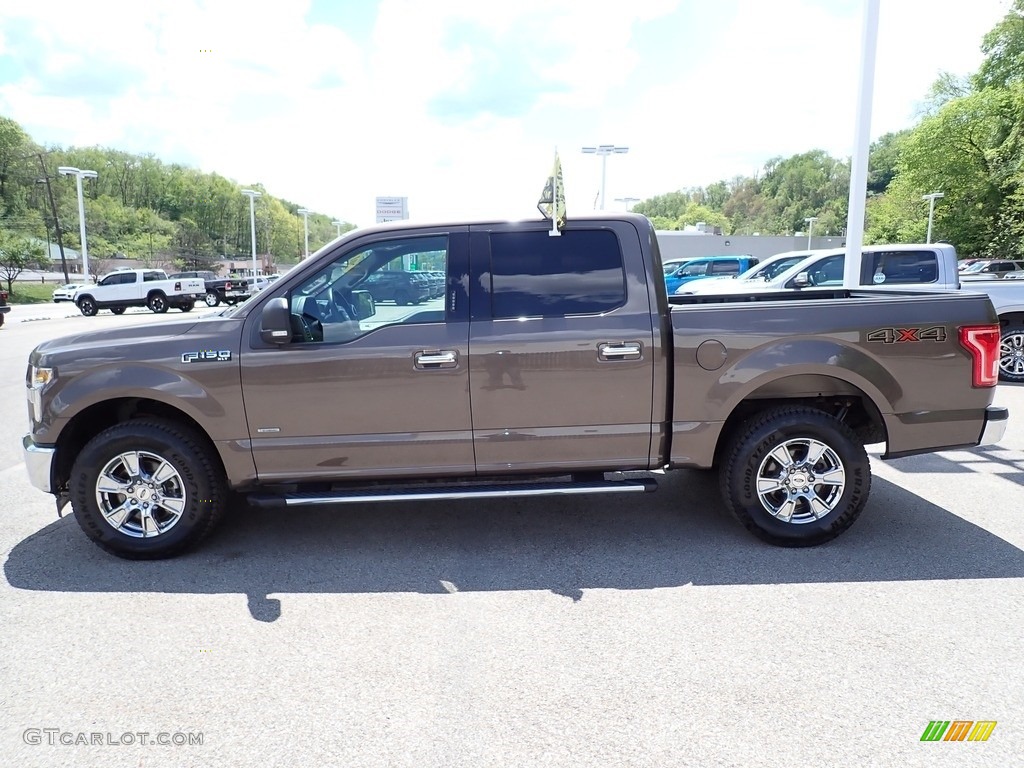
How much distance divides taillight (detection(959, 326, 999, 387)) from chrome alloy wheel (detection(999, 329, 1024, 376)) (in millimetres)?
6794

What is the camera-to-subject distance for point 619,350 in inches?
168

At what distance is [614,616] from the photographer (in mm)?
3641

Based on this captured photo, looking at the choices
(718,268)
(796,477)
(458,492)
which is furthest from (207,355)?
(718,268)

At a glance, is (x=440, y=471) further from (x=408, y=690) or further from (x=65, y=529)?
(x=65, y=529)

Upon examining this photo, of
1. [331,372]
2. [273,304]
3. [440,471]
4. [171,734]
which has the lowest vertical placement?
[171,734]

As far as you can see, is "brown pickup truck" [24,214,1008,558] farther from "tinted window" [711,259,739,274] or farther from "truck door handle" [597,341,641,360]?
"tinted window" [711,259,739,274]

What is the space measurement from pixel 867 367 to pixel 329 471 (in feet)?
10.9

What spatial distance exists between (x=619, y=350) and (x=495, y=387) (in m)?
0.76

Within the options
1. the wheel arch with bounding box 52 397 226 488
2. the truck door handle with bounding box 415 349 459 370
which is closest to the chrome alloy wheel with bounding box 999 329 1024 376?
the truck door handle with bounding box 415 349 459 370

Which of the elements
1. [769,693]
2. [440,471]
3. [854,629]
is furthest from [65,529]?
[854,629]

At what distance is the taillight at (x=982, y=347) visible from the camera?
14.3 feet

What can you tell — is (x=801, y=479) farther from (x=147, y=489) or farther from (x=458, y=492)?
(x=147, y=489)

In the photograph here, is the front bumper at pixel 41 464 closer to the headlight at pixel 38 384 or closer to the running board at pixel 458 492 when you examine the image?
the headlight at pixel 38 384

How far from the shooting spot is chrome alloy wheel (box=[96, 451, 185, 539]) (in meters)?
4.35
